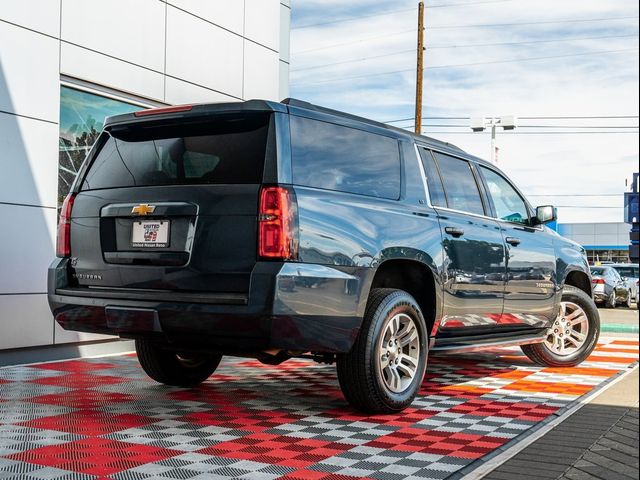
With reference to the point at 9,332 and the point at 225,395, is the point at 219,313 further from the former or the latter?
the point at 9,332

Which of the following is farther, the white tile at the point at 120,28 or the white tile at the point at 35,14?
the white tile at the point at 120,28

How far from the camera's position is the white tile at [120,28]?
31.3 ft

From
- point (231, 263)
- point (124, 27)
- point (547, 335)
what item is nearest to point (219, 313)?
point (231, 263)

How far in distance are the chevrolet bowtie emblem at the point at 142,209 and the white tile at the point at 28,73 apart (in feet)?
12.6

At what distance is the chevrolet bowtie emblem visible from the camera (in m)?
5.44

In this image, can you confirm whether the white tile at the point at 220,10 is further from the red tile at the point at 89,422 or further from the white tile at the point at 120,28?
the red tile at the point at 89,422

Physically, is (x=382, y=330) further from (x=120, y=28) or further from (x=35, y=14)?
(x=120, y=28)

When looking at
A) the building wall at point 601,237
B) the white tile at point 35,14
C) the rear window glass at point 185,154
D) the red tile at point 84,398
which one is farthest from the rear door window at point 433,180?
the building wall at point 601,237

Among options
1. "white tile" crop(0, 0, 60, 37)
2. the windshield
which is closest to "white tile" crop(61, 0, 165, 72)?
"white tile" crop(0, 0, 60, 37)

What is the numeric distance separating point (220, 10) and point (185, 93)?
140cm

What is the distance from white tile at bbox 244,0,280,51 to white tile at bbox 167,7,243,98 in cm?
35

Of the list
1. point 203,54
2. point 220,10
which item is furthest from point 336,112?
point 220,10

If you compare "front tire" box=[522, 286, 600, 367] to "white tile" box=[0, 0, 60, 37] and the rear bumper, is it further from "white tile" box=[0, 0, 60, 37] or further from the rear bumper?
"white tile" box=[0, 0, 60, 37]

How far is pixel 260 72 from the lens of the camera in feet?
41.5
